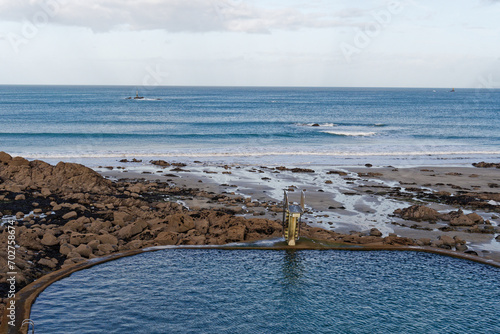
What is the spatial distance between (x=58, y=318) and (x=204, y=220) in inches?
345

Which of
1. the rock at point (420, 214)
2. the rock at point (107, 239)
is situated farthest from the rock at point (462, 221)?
the rock at point (107, 239)

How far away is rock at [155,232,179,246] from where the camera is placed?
17703mm

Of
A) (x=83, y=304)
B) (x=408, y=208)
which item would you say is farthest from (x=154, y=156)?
(x=83, y=304)

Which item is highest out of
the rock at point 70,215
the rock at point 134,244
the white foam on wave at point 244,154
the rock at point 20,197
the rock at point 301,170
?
the rock at point 20,197

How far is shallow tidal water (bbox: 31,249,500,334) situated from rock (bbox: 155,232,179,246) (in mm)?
1011

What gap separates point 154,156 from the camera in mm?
43625

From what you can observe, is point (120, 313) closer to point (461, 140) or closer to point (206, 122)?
point (461, 140)

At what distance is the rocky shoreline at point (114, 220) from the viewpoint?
1670 cm

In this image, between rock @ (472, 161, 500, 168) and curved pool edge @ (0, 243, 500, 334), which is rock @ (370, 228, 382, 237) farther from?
rock @ (472, 161, 500, 168)

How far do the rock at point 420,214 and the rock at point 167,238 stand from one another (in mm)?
11421

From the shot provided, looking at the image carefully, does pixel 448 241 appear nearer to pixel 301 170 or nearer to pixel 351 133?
pixel 301 170

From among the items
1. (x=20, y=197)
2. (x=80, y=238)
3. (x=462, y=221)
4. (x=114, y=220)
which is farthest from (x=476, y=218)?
(x=20, y=197)

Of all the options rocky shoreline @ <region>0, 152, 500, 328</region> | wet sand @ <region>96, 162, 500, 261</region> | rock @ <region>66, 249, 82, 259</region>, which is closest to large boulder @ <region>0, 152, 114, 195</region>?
rocky shoreline @ <region>0, 152, 500, 328</region>

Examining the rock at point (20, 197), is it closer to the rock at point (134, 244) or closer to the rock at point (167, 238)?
the rock at point (134, 244)
